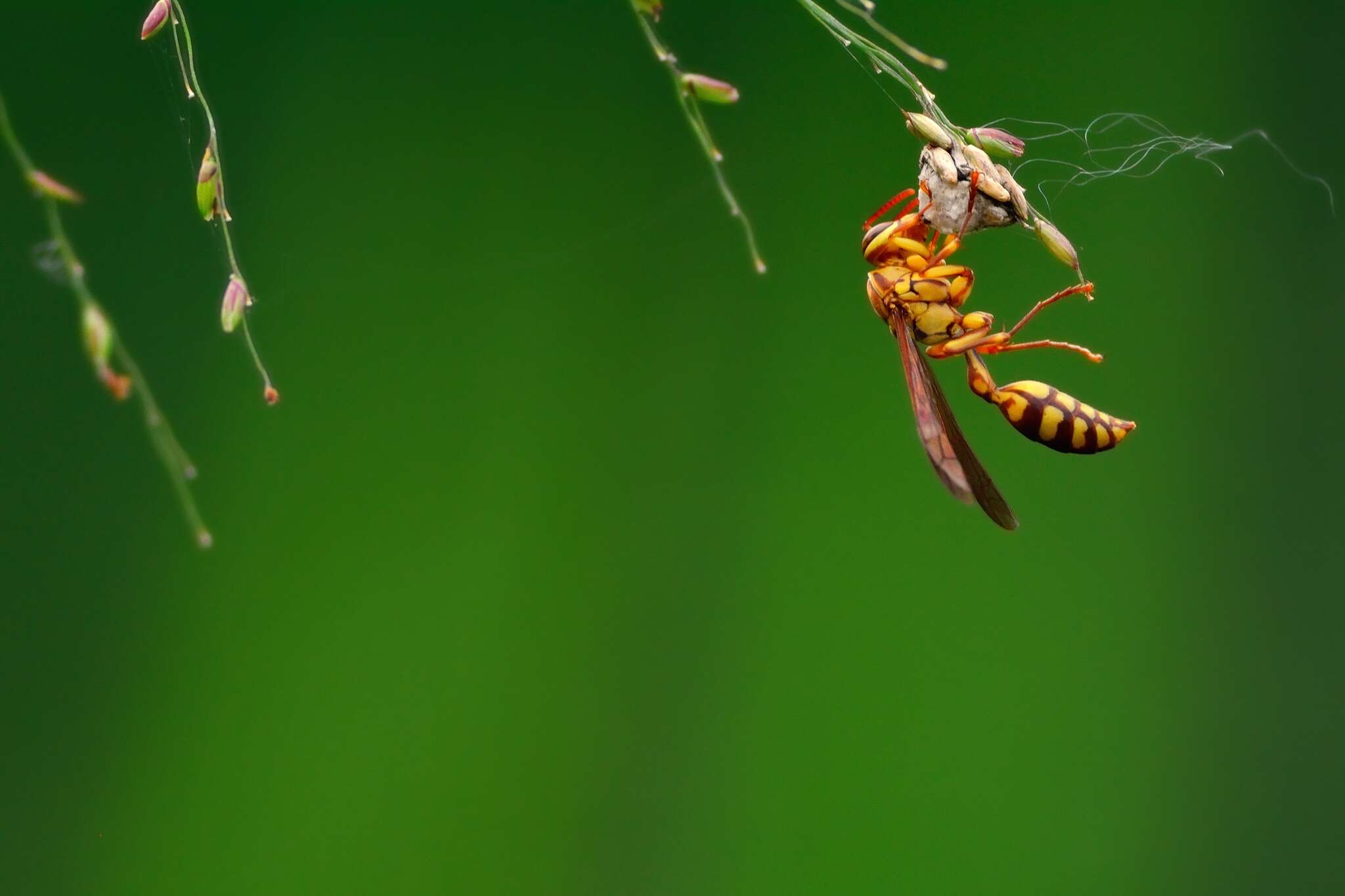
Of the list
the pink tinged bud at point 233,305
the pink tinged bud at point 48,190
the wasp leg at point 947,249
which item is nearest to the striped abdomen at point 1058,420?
the wasp leg at point 947,249

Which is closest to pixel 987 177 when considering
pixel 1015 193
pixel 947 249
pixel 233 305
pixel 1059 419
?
pixel 1015 193

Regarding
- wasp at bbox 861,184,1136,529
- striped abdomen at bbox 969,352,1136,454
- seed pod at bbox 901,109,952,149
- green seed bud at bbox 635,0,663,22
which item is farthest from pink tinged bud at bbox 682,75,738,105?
striped abdomen at bbox 969,352,1136,454

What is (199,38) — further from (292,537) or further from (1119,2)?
(1119,2)

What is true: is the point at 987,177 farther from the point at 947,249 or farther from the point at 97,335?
the point at 97,335

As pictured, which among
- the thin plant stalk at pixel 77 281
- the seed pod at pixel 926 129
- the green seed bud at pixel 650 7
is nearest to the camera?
the thin plant stalk at pixel 77 281

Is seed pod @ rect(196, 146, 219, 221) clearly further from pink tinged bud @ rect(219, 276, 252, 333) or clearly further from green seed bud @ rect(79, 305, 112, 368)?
green seed bud @ rect(79, 305, 112, 368)

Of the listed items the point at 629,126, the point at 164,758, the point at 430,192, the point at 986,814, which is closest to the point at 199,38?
the point at 430,192

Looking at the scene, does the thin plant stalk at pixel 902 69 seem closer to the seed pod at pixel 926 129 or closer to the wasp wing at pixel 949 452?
the seed pod at pixel 926 129
